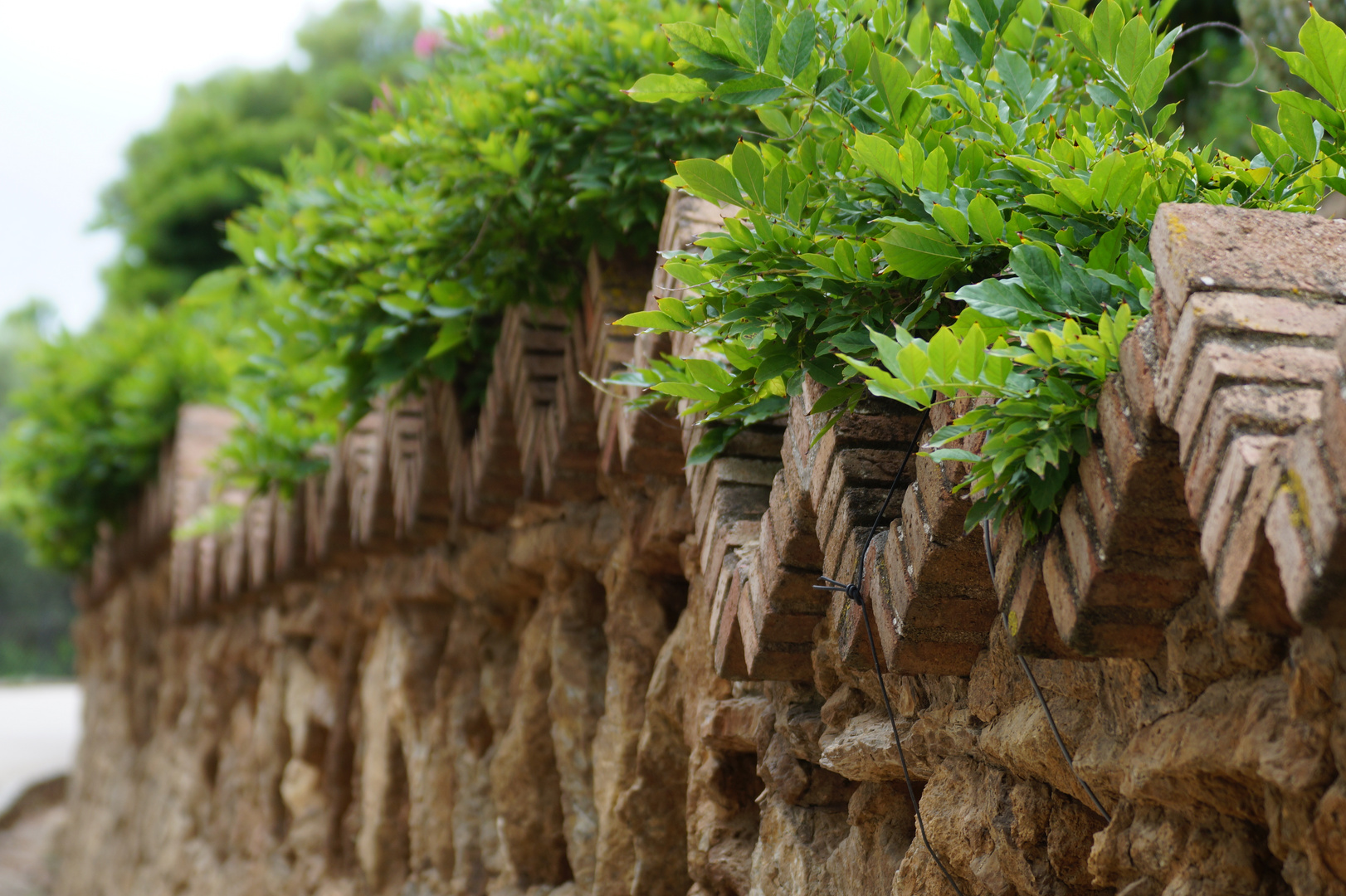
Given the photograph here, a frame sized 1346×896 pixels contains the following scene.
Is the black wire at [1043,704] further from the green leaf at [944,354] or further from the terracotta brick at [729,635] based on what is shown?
the terracotta brick at [729,635]

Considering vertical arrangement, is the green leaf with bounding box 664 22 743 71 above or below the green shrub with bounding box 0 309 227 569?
above

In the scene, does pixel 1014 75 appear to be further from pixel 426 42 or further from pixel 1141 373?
pixel 426 42

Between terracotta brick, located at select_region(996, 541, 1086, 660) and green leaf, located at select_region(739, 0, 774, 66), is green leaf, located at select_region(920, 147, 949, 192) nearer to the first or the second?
green leaf, located at select_region(739, 0, 774, 66)

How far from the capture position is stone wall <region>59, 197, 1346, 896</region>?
2.88ft

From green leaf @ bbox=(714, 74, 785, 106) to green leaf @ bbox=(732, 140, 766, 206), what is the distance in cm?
10

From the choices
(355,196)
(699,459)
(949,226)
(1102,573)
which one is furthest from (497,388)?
(1102,573)

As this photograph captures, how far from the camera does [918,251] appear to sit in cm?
117

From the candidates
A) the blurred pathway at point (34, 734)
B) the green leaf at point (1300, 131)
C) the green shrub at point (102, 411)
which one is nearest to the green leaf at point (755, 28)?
the green leaf at point (1300, 131)

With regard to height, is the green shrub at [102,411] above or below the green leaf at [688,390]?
below

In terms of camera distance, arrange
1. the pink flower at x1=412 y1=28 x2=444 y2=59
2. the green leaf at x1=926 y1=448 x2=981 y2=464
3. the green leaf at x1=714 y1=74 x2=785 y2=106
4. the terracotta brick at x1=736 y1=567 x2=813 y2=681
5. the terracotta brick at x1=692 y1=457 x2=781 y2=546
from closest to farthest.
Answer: the green leaf at x1=926 y1=448 x2=981 y2=464 → the green leaf at x1=714 y1=74 x2=785 y2=106 → the terracotta brick at x1=736 y1=567 x2=813 y2=681 → the terracotta brick at x1=692 y1=457 x2=781 y2=546 → the pink flower at x1=412 y1=28 x2=444 y2=59

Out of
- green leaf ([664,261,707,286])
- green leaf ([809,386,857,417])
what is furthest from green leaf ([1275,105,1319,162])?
green leaf ([664,261,707,286])

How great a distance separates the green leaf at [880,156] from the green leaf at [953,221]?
8 centimetres

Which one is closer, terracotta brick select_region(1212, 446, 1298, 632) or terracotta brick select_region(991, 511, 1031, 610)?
terracotta brick select_region(1212, 446, 1298, 632)

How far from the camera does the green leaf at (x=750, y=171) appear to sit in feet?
4.04
